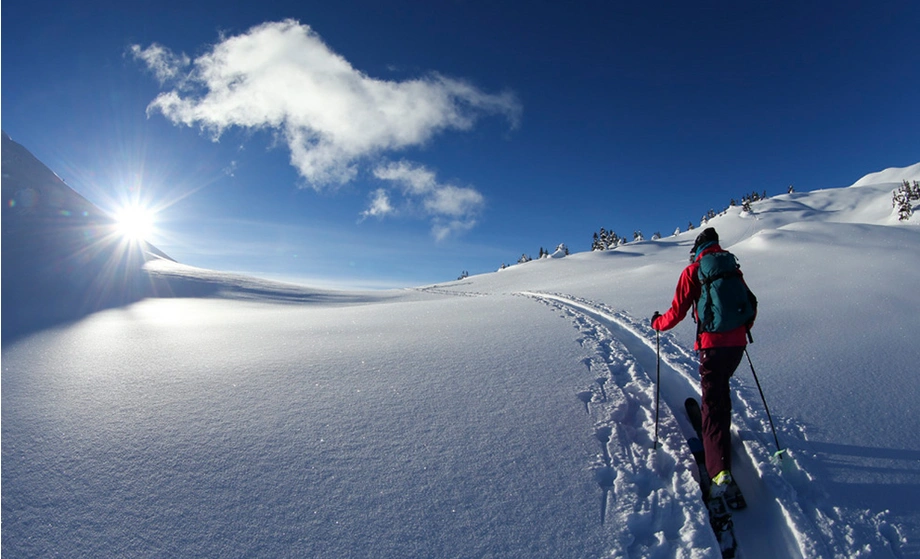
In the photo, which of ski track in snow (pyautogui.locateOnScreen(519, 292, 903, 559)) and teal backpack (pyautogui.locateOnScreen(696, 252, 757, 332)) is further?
teal backpack (pyautogui.locateOnScreen(696, 252, 757, 332))

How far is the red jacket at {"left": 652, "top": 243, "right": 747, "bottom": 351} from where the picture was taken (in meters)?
4.23

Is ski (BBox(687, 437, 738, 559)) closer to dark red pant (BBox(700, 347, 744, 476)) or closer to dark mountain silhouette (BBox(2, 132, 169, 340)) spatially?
dark red pant (BBox(700, 347, 744, 476))

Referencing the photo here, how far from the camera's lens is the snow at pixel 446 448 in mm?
2967

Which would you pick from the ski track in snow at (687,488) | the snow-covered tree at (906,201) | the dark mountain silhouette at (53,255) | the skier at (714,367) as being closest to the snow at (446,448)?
the ski track in snow at (687,488)

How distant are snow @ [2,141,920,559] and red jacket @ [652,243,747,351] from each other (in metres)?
1.11

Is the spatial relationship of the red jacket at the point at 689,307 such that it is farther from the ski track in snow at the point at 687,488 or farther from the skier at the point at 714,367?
the ski track in snow at the point at 687,488

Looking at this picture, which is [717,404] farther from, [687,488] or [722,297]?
[722,297]

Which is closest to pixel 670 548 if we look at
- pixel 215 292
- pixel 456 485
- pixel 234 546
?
pixel 456 485

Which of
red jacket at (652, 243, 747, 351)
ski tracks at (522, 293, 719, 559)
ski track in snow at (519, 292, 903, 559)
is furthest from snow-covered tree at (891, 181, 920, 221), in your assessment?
red jacket at (652, 243, 747, 351)

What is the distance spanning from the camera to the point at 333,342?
8086 millimetres

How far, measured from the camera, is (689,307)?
450 centimetres

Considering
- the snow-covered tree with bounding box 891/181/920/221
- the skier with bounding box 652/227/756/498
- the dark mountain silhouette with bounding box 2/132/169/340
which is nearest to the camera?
the skier with bounding box 652/227/756/498

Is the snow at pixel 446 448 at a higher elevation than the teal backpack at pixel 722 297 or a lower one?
lower

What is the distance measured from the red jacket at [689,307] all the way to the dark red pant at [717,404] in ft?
0.25
